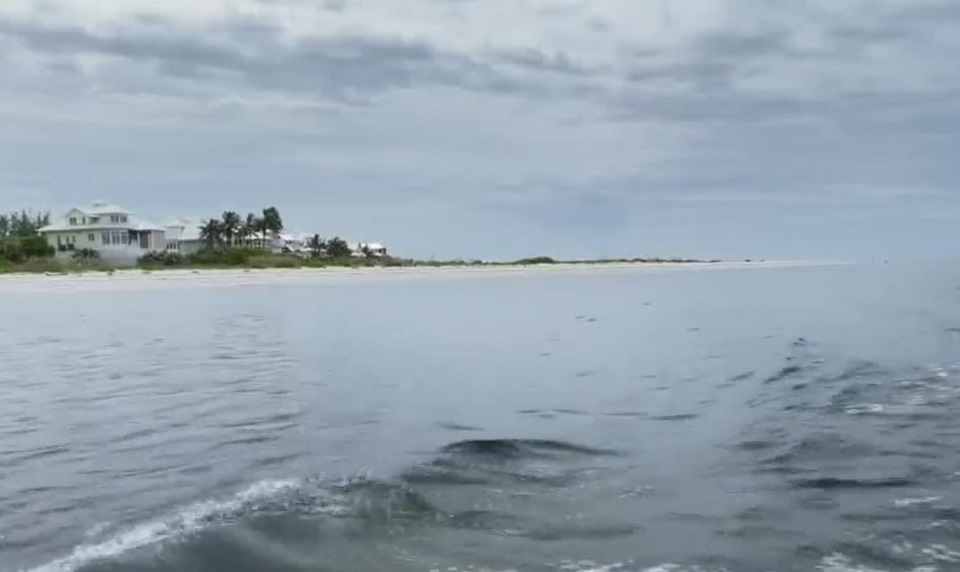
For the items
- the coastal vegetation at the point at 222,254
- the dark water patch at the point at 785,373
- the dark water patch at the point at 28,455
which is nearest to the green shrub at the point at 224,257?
the coastal vegetation at the point at 222,254

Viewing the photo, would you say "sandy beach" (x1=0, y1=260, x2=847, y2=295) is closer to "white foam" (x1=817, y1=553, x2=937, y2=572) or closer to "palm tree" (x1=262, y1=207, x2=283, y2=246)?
"palm tree" (x1=262, y1=207, x2=283, y2=246)

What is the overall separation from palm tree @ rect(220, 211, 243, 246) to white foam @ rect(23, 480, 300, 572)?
333ft

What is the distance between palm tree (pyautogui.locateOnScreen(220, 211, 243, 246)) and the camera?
108 metres

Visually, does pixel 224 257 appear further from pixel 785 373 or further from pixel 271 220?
pixel 785 373

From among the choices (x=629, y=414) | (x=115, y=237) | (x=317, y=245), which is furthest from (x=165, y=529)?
(x=317, y=245)

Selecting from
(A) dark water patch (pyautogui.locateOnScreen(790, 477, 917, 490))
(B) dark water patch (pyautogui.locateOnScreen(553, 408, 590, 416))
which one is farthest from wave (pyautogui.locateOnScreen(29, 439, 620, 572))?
(B) dark water patch (pyautogui.locateOnScreen(553, 408, 590, 416))

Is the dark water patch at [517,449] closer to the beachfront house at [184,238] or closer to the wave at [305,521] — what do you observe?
the wave at [305,521]

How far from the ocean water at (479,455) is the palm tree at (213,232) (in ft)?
272

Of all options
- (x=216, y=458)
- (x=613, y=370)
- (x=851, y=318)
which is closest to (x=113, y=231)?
(x=851, y=318)

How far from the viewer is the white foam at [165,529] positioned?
7.35 metres

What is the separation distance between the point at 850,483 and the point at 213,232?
103171 mm

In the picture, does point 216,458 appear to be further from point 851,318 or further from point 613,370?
point 851,318

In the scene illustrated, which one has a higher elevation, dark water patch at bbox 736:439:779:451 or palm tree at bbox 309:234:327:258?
palm tree at bbox 309:234:327:258

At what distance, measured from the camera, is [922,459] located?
35.7ft
